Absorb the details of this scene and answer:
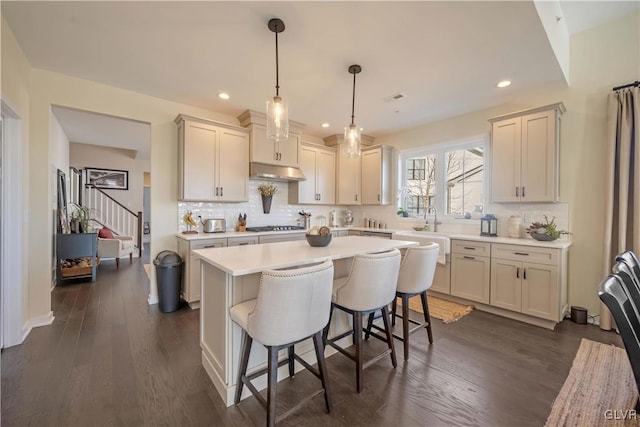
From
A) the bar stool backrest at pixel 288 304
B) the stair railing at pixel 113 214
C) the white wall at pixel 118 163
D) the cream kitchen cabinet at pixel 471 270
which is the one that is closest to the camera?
the bar stool backrest at pixel 288 304

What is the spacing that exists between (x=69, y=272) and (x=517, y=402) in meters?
6.23

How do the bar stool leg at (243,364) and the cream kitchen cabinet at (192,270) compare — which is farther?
the cream kitchen cabinet at (192,270)

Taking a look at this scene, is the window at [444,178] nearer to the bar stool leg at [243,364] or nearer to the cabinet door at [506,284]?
the cabinet door at [506,284]

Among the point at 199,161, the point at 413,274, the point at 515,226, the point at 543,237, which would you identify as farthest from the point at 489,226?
the point at 199,161

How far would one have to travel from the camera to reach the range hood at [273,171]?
4031 millimetres

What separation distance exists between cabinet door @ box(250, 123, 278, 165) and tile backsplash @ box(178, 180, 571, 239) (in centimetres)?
58

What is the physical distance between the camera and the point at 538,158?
3.21 m

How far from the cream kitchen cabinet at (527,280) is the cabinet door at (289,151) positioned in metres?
3.15

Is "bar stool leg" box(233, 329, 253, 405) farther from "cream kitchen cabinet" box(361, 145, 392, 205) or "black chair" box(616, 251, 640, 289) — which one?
"cream kitchen cabinet" box(361, 145, 392, 205)

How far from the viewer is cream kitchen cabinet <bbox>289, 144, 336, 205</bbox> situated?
4.76m

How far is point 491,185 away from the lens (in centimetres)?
365

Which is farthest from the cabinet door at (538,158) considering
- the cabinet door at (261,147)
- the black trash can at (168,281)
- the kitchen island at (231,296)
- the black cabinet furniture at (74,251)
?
the black cabinet furniture at (74,251)

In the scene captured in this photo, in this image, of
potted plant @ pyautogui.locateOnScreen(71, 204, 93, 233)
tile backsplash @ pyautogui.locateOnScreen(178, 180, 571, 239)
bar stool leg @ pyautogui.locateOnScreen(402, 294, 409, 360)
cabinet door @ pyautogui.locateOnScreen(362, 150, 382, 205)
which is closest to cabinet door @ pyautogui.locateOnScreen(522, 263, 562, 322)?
tile backsplash @ pyautogui.locateOnScreen(178, 180, 571, 239)

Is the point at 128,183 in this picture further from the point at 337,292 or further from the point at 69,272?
the point at 337,292
